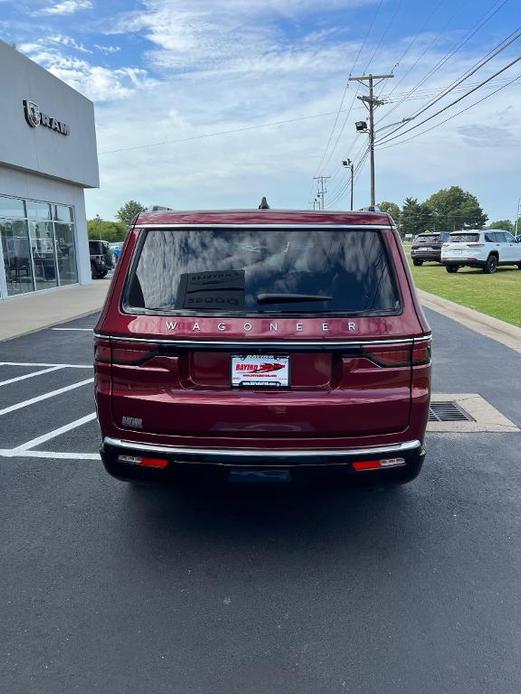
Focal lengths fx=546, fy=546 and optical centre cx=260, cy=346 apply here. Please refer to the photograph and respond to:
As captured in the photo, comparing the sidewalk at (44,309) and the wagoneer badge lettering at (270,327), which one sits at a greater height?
the wagoneer badge lettering at (270,327)

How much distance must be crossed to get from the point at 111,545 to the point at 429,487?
2.19 meters

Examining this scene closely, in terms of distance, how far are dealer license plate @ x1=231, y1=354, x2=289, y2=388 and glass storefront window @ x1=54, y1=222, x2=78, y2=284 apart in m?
18.8

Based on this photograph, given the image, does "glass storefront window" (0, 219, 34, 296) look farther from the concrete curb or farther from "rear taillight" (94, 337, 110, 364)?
"rear taillight" (94, 337, 110, 364)

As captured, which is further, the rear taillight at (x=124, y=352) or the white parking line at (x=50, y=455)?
the white parking line at (x=50, y=455)

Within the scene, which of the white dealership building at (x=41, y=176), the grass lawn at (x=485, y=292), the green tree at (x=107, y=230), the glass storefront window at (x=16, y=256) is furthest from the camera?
the green tree at (x=107, y=230)

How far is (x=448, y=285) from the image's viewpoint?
61.1ft

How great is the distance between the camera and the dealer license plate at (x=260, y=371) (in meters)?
2.76

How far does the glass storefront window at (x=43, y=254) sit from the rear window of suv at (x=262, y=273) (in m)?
16.6

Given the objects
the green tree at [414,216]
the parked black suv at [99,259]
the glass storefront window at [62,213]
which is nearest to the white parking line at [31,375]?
the glass storefront window at [62,213]

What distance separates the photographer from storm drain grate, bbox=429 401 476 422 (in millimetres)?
5328

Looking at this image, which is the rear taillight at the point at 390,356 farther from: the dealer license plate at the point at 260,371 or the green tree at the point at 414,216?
the green tree at the point at 414,216

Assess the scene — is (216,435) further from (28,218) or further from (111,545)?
(28,218)

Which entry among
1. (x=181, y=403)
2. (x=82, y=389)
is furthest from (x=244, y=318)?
(x=82, y=389)

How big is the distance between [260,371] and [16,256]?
16090mm
